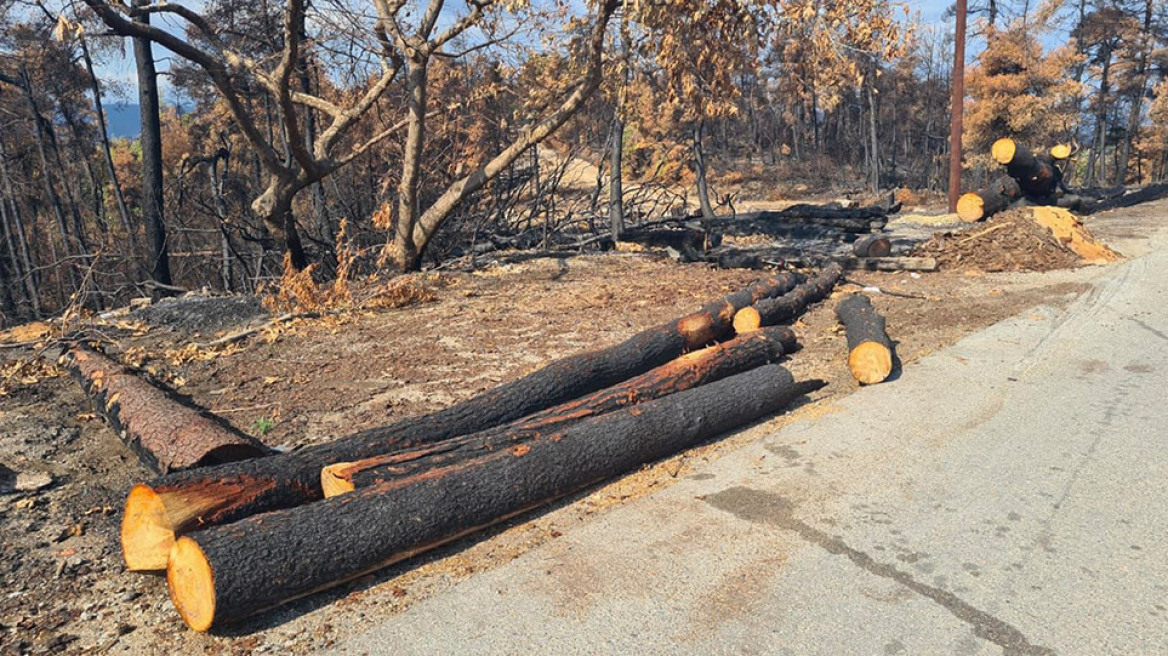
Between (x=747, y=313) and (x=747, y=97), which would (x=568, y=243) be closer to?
(x=747, y=313)

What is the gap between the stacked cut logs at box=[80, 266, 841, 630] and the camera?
9.39 ft

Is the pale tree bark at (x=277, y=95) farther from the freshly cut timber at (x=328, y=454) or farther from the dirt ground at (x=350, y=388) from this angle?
the freshly cut timber at (x=328, y=454)

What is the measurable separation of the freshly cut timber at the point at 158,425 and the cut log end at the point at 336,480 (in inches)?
26.0

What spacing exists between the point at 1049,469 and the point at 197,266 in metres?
15.7

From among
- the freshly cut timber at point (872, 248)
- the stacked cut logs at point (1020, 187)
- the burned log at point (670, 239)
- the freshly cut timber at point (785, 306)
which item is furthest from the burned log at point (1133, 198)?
the freshly cut timber at point (785, 306)

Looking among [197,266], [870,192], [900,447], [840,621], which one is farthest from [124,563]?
[870,192]

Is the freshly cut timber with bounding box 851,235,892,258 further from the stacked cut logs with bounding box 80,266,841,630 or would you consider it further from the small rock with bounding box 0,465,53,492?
the small rock with bounding box 0,465,53,492

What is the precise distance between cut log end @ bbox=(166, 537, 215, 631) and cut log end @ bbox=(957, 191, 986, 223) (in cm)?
1538

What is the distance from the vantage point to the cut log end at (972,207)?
1459 cm

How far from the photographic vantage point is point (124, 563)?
3283 mm

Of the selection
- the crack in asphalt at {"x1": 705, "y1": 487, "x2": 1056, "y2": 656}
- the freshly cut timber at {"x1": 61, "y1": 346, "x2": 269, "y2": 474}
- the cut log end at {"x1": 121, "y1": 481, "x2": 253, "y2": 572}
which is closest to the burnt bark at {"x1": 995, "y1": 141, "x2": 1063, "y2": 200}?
the crack in asphalt at {"x1": 705, "y1": 487, "x2": 1056, "y2": 656}

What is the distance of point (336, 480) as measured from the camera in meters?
3.46

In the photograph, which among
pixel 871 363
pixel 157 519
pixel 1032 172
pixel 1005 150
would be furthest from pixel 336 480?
pixel 1032 172

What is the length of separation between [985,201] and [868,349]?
11.0 metres
